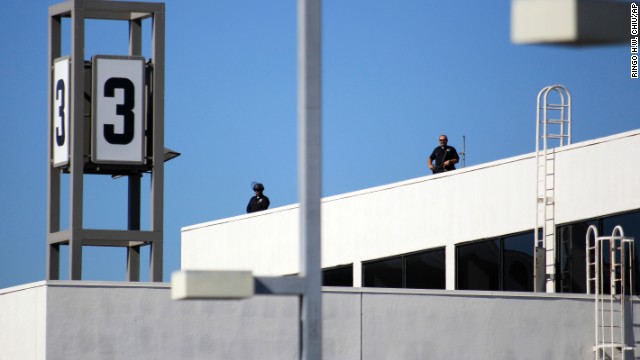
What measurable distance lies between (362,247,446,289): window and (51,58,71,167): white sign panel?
362 inches

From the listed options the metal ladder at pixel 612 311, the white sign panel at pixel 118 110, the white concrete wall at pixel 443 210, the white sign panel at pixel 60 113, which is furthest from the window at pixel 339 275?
the white sign panel at pixel 60 113

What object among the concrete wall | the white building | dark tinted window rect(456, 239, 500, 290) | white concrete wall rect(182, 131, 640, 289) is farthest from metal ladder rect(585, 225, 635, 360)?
dark tinted window rect(456, 239, 500, 290)

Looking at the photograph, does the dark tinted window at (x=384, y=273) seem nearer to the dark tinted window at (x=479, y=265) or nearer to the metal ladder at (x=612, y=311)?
the dark tinted window at (x=479, y=265)

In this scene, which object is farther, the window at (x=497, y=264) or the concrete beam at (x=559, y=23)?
the window at (x=497, y=264)

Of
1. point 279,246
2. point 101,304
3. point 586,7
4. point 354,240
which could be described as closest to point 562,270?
point 354,240

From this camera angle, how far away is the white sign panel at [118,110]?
62.2 ft

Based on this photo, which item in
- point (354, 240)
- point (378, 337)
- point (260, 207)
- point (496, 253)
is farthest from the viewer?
point (260, 207)

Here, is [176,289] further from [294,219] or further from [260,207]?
[260,207]

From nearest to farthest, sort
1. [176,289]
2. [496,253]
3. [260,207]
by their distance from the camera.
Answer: [176,289], [496,253], [260,207]

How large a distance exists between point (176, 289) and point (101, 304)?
10235 mm

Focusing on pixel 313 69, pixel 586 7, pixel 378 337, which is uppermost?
pixel 313 69

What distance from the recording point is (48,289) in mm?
17516

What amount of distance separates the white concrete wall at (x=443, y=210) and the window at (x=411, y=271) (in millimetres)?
183

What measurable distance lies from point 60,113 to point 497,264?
991 centimetres
